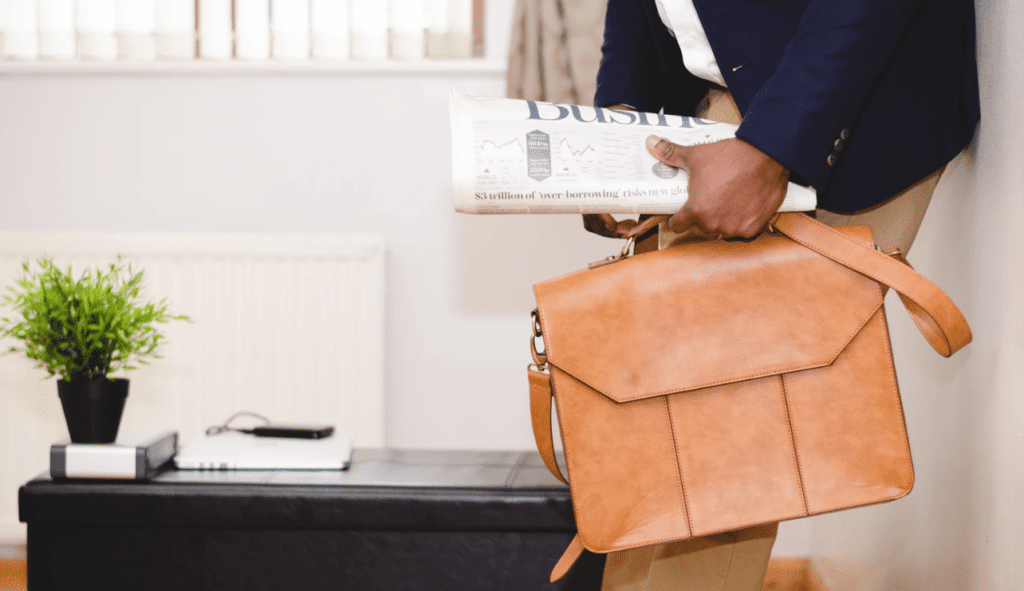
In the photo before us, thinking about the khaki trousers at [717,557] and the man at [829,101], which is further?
the khaki trousers at [717,557]

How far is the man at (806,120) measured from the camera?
1.93 feet

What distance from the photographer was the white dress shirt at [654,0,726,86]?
0.71 metres

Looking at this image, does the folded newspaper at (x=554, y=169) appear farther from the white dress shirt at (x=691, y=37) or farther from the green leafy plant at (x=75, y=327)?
the green leafy plant at (x=75, y=327)

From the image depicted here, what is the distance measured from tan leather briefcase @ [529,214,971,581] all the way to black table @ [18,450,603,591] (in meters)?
0.24

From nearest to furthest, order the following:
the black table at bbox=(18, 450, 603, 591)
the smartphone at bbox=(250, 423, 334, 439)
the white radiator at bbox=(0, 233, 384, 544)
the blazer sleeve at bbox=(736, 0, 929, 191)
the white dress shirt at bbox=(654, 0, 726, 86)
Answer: the blazer sleeve at bbox=(736, 0, 929, 191), the white dress shirt at bbox=(654, 0, 726, 86), the black table at bbox=(18, 450, 603, 591), the smartphone at bbox=(250, 423, 334, 439), the white radiator at bbox=(0, 233, 384, 544)

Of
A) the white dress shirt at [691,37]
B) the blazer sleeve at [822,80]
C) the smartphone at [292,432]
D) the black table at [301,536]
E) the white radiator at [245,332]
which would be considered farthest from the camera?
the white radiator at [245,332]

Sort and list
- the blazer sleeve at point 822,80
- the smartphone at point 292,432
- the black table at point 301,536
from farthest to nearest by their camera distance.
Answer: the smartphone at point 292,432, the black table at point 301,536, the blazer sleeve at point 822,80

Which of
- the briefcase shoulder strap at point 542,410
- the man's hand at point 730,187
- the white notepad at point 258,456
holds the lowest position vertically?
the white notepad at point 258,456

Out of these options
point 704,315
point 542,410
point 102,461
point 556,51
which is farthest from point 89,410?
point 556,51

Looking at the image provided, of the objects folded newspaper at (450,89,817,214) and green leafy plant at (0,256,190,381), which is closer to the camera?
folded newspaper at (450,89,817,214)

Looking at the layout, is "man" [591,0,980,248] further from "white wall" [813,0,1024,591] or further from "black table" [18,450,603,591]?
"black table" [18,450,603,591]

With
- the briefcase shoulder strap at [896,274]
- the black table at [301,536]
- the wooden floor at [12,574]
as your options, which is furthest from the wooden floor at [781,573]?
the briefcase shoulder strap at [896,274]

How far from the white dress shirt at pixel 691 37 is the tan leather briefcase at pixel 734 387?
188mm

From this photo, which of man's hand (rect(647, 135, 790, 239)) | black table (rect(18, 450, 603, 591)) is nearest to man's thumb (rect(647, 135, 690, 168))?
man's hand (rect(647, 135, 790, 239))
